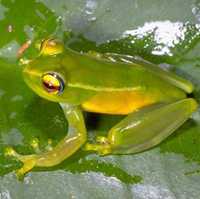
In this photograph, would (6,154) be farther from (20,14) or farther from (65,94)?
(20,14)

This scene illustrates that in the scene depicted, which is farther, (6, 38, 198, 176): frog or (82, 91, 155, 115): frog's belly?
(82, 91, 155, 115): frog's belly

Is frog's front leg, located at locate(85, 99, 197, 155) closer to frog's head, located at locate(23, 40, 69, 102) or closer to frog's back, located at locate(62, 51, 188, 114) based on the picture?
frog's back, located at locate(62, 51, 188, 114)

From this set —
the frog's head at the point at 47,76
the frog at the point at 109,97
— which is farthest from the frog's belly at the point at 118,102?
the frog's head at the point at 47,76

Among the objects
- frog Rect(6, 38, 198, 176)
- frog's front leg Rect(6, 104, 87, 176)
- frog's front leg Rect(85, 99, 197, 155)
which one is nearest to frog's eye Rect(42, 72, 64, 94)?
frog Rect(6, 38, 198, 176)

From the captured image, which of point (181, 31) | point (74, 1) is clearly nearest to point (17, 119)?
point (74, 1)

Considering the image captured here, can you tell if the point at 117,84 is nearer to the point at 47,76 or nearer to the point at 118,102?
the point at 118,102

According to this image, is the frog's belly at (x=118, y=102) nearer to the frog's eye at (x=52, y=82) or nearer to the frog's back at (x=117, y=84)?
the frog's back at (x=117, y=84)
